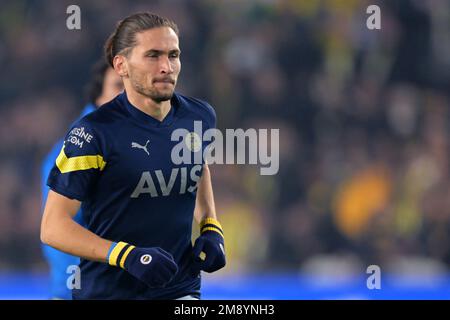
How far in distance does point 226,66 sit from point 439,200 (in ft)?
6.82

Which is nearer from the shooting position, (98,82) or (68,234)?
(68,234)

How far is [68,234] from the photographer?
339 cm

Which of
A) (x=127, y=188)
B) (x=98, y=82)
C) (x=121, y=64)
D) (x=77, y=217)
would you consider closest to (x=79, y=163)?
(x=127, y=188)

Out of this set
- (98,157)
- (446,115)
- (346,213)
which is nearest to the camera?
(98,157)

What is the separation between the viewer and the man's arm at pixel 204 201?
3.91m

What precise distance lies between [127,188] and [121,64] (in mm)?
465

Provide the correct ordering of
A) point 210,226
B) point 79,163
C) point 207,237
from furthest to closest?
1. point 210,226
2. point 207,237
3. point 79,163

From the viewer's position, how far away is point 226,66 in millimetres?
8328

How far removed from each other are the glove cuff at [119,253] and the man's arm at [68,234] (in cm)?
2

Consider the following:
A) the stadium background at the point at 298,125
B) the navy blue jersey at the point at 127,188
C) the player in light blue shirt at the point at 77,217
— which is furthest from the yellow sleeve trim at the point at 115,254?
the stadium background at the point at 298,125

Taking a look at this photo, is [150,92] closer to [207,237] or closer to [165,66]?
[165,66]

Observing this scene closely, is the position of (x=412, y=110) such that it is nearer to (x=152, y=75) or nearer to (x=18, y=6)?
(x=18, y=6)

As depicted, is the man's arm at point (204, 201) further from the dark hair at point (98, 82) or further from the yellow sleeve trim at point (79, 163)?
the dark hair at point (98, 82)

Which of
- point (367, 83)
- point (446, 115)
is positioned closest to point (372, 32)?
point (367, 83)
